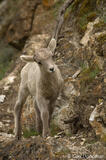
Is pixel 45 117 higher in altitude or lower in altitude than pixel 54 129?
higher

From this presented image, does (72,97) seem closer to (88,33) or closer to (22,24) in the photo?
(88,33)

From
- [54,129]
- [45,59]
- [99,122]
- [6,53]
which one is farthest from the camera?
[6,53]

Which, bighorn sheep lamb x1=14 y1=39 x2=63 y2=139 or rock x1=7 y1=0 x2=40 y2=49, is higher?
rock x1=7 y1=0 x2=40 y2=49

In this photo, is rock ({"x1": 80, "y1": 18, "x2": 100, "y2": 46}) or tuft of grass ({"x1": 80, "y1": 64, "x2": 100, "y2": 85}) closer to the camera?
tuft of grass ({"x1": 80, "y1": 64, "x2": 100, "y2": 85})

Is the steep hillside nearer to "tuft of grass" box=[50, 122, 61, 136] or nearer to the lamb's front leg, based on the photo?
"tuft of grass" box=[50, 122, 61, 136]

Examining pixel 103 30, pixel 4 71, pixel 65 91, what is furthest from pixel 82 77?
pixel 4 71

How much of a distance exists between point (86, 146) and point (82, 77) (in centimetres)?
245

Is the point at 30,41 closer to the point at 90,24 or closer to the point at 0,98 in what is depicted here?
the point at 0,98

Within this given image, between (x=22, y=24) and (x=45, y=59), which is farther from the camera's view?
(x=22, y=24)

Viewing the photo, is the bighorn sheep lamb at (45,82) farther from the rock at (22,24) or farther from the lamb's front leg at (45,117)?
the rock at (22,24)

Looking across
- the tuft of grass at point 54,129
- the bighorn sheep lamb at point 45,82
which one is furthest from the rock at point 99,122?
the tuft of grass at point 54,129

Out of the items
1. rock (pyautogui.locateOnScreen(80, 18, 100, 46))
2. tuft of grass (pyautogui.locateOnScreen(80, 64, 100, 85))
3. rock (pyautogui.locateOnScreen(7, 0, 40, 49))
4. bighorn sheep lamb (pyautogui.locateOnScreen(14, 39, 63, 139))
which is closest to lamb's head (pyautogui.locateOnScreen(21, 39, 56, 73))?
bighorn sheep lamb (pyautogui.locateOnScreen(14, 39, 63, 139))

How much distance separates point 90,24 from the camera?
10062mm

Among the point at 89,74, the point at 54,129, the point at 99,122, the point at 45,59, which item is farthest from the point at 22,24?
the point at 99,122
